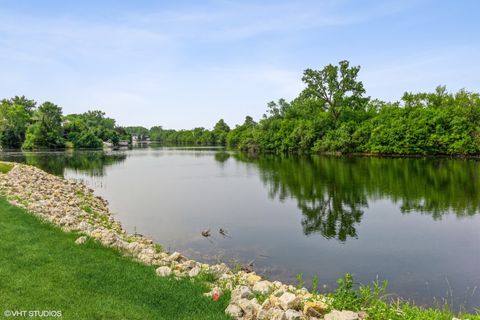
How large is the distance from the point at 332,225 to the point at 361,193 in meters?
9.93

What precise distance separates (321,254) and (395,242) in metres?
3.95

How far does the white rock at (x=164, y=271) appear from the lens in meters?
9.61

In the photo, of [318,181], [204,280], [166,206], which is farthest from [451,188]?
[204,280]

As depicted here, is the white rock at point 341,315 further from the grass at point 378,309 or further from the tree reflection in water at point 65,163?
the tree reflection in water at point 65,163

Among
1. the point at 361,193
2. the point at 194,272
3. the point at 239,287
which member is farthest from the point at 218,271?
the point at 361,193

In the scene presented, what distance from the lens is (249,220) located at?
2158 centimetres

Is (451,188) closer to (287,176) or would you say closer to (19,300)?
(287,176)

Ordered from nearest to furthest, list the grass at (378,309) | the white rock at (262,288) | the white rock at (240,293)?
1. the grass at (378,309)
2. the white rock at (240,293)
3. the white rock at (262,288)

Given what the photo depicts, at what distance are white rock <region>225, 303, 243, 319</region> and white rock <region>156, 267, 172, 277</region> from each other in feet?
8.60

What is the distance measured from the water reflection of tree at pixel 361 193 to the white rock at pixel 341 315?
10816 millimetres

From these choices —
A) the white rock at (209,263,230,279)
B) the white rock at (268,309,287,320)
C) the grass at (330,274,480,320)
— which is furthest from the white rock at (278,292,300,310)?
the white rock at (209,263,230,279)

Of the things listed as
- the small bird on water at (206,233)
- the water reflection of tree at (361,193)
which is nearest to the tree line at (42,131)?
the water reflection of tree at (361,193)

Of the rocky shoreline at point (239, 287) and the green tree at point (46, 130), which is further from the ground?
the green tree at point (46, 130)

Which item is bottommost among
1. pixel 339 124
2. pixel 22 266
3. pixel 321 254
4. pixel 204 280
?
pixel 321 254
